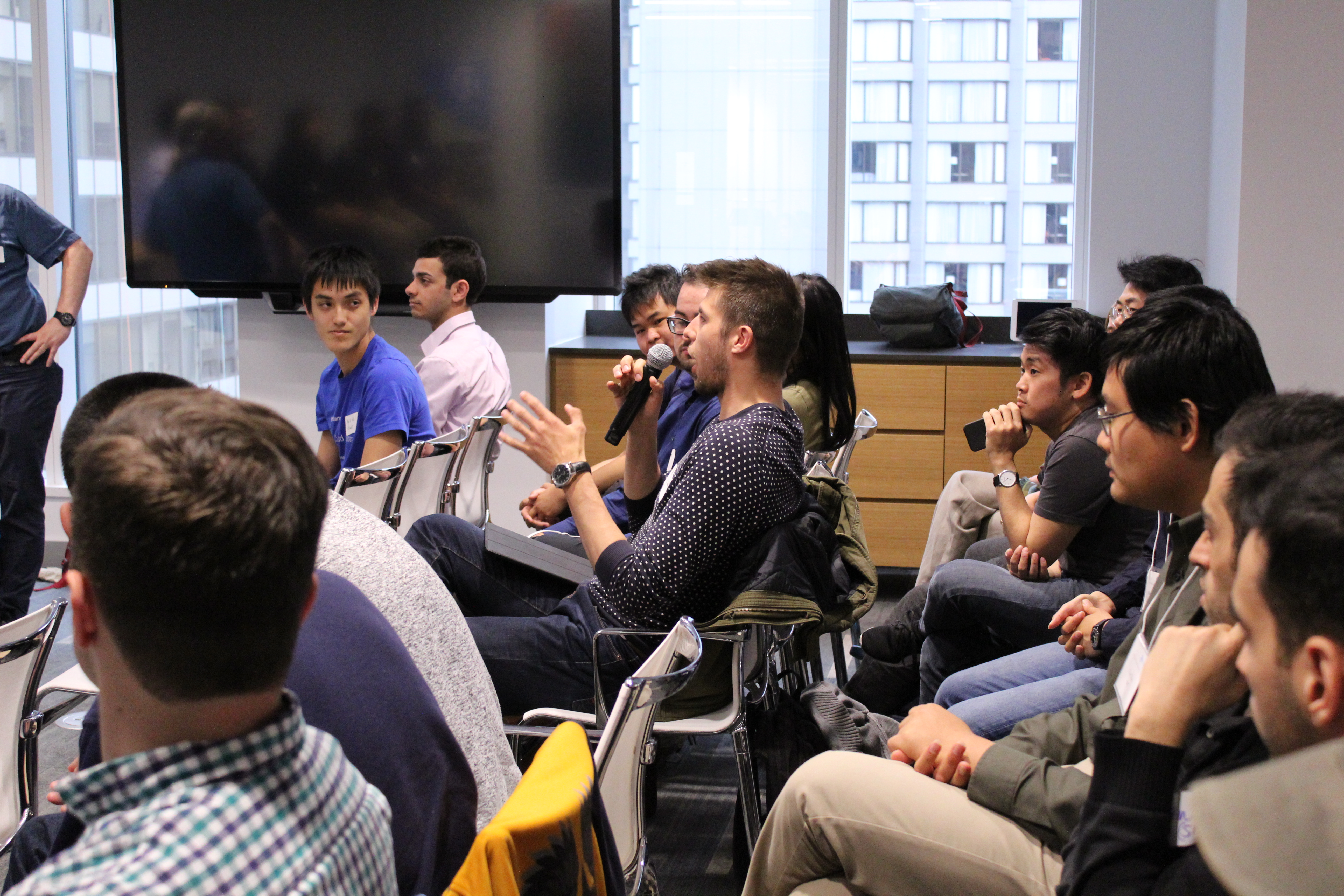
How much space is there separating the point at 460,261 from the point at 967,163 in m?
2.53

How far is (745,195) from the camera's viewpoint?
5504mm

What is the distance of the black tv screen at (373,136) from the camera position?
477 cm

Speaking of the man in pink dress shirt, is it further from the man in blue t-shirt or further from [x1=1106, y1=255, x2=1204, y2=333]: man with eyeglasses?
[x1=1106, y1=255, x2=1204, y2=333]: man with eyeglasses

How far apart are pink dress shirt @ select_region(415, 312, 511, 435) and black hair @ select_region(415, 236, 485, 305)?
0.78ft

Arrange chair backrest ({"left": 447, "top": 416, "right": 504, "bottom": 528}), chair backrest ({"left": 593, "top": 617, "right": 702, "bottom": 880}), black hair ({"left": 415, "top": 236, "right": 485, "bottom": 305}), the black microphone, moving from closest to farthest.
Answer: chair backrest ({"left": 593, "top": 617, "right": 702, "bottom": 880})
the black microphone
chair backrest ({"left": 447, "top": 416, "right": 504, "bottom": 528})
black hair ({"left": 415, "top": 236, "right": 485, "bottom": 305})

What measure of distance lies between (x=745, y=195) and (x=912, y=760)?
165 inches

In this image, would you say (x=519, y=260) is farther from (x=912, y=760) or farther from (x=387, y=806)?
(x=387, y=806)

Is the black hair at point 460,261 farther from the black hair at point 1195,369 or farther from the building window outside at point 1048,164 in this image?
the black hair at point 1195,369

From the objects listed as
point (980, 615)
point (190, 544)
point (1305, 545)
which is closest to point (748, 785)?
point (980, 615)

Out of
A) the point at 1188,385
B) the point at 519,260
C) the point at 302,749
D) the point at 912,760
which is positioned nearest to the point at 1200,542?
the point at 1188,385

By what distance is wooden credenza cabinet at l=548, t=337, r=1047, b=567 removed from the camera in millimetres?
4699

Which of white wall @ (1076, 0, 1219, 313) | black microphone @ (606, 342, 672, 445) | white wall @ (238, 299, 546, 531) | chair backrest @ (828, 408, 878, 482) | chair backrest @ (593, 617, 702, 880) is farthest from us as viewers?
white wall @ (238, 299, 546, 531)

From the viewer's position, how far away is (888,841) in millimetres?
1497

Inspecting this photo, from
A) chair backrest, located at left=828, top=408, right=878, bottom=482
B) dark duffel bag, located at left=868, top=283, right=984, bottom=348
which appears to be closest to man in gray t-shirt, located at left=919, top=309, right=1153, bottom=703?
chair backrest, located at left=828, top=408, right=878, bottom=482
